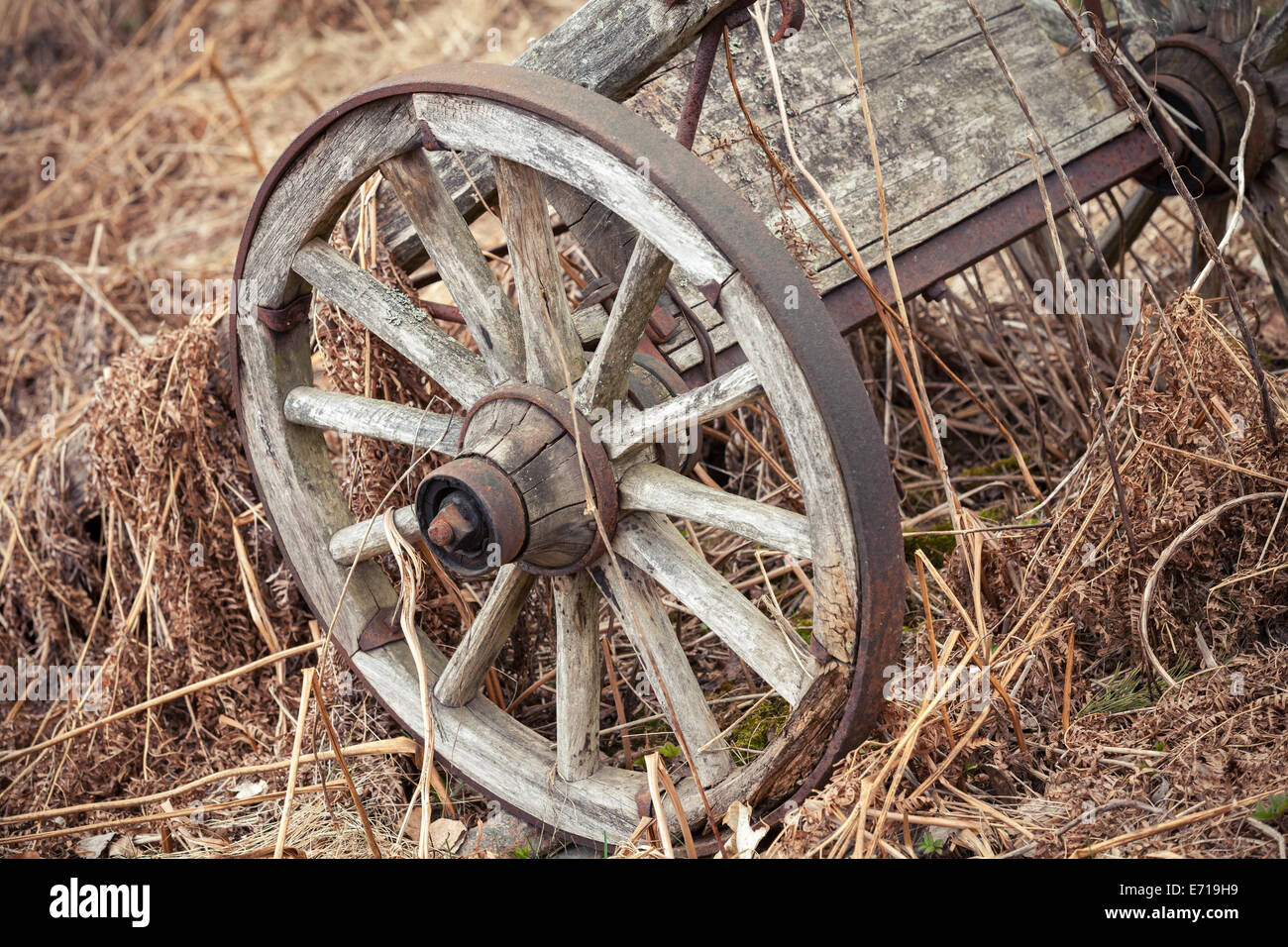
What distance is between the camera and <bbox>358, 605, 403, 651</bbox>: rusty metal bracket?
2252mm

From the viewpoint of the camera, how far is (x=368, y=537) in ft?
6.98

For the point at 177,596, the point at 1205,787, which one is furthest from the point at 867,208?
the point at 177,596

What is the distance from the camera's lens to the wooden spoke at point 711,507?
1.60m

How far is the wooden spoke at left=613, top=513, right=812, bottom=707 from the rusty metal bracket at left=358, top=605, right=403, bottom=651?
680 millimetres

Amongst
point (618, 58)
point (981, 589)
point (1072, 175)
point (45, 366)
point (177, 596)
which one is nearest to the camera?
point (618, 58)

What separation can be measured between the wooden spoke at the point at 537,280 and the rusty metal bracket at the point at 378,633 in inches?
28.3

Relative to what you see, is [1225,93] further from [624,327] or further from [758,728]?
[758,728]

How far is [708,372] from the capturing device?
2.04 meters

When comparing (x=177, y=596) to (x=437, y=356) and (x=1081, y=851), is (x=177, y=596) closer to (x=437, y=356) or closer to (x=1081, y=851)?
(x=437, y=356)

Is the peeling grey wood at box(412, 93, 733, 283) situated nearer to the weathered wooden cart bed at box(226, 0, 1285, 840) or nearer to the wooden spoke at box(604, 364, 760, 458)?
the weathered wooden cart bed at box(226, 0, 1285, 840)

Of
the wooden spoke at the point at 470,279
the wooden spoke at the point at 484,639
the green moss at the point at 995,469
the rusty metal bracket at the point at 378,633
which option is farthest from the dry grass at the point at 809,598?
the wooden spoke at the point at 470,279

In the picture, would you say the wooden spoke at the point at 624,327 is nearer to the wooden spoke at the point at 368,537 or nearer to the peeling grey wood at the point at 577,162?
the peeling grey wood at the point at 577,162

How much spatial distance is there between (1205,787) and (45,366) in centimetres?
360

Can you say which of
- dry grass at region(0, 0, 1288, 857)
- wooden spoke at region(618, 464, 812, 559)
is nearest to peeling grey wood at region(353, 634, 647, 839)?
dry grass at region(0, 0, 1288, 857)
